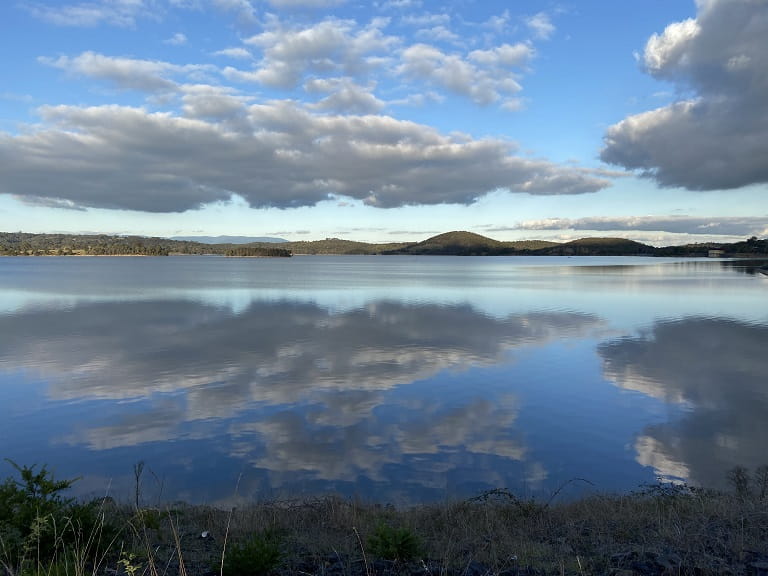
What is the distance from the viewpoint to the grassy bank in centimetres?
658

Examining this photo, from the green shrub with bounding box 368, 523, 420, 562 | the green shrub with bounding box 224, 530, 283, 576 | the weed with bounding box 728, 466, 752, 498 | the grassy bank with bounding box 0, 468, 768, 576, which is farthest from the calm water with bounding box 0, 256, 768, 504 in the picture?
the green shrub with bounding box 224, 530, 283, 576

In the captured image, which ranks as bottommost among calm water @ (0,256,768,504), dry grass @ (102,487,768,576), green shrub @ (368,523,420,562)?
calm water @ (0,256,768,504)

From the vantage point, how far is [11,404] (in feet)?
60.5

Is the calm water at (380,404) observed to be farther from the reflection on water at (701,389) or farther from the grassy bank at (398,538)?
the grassy bank at (398,538)

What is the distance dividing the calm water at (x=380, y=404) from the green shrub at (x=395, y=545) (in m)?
5.02

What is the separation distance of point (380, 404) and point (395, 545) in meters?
11.7

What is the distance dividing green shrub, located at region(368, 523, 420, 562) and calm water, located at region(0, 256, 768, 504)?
→ 5016 mm

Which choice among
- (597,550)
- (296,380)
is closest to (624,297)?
(296,380)

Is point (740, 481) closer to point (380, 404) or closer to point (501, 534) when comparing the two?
point (501, 534)

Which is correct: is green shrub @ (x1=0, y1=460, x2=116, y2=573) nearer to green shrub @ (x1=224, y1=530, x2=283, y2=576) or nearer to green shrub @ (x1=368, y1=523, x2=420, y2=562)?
green shrub @ (x1=224, y1=530, x2=283, y2=576)

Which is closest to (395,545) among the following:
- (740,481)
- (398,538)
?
(398,538)

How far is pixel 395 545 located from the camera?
6816 millimetres

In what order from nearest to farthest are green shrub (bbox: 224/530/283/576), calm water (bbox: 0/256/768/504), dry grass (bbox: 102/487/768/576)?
green shrub (bbox: 224/530/283/576), dry grass (bbox: 102/487/768/576), calm water (bbox: 0/256/768/504)

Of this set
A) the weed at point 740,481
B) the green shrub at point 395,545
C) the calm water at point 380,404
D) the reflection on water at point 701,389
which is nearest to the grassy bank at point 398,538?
the green shrub at point 395,545
